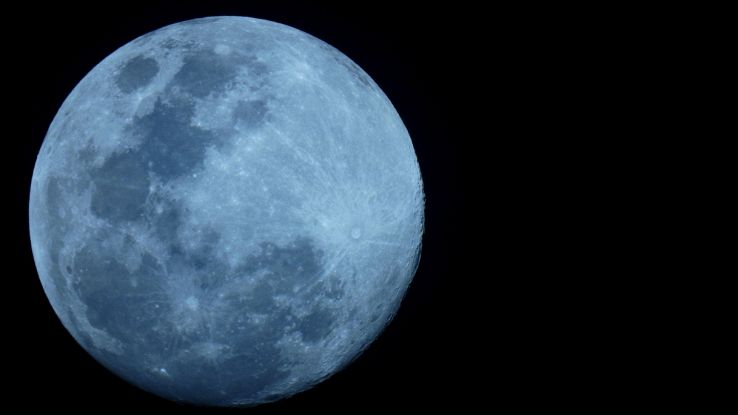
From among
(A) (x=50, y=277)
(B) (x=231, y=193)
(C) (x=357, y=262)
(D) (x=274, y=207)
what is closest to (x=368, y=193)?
(C) (x=357, y=262)

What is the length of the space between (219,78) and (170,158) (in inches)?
19.4

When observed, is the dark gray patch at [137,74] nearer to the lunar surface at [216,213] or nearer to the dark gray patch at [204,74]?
the lunar surface at [216,213]

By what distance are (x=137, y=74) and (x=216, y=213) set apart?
936mm

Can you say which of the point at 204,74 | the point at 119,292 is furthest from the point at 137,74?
the point at 119,292

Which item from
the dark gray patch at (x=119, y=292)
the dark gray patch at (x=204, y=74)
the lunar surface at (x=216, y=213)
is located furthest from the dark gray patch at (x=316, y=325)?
the dark gray patch at (x=204, y=74)

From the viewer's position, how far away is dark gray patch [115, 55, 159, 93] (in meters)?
2.61

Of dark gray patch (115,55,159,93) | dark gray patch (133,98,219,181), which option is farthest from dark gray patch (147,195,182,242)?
dark gray patch (115,55,159,93)

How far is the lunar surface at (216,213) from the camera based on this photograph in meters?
2.41

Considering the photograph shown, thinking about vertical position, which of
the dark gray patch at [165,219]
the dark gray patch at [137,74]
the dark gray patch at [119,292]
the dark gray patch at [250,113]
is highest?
the dark gray patch at [137,74]

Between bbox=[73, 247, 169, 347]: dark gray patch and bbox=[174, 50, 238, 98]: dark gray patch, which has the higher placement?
bbox=[174, 50, 238, 98]: dark gray patch

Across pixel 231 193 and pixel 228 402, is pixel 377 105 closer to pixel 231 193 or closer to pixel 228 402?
pixel 231 193

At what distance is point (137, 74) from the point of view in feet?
8.68

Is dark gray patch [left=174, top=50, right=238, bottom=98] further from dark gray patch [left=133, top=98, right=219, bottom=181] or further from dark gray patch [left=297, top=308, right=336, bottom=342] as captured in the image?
dark gray patch [left=297, top=308, right=336, bottom=342]

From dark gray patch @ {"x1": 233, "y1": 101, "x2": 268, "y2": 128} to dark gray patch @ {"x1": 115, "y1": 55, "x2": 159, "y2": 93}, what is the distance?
534 millimetres
